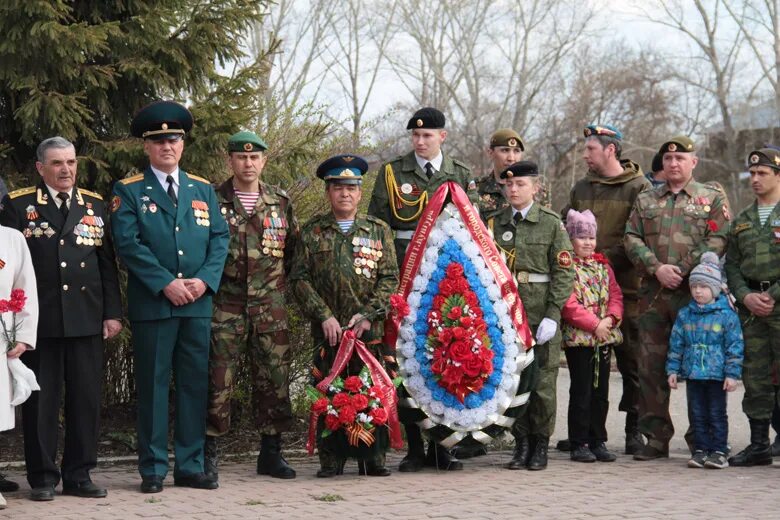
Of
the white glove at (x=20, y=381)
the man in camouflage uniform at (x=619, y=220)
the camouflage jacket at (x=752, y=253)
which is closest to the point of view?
the white glove at (x=20, y=381)

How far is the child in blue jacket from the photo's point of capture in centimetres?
784

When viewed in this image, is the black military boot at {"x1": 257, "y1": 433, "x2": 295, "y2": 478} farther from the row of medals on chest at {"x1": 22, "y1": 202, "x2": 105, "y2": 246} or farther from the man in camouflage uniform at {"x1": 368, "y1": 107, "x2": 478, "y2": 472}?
the row of medals on chest at {"x1": 22, "y1": 202, "x2": 105, "y2": 246}

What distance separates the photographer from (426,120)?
25.9 feet

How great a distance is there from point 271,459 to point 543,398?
188 cm

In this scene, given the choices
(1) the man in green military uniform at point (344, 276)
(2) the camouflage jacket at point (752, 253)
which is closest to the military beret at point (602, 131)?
(2) the camouflage jacket at point (752, 253)

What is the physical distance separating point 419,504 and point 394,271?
5.58 ft

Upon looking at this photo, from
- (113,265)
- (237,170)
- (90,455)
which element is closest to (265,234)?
(237,170)

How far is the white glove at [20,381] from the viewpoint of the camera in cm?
628

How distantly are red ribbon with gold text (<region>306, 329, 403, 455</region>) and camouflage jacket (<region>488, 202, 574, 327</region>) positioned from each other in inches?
44.7

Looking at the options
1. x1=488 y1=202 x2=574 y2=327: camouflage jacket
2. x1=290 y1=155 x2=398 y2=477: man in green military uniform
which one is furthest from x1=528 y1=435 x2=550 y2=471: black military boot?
x1=290 y1=155 x2=398 y2=477: man in green military uniform

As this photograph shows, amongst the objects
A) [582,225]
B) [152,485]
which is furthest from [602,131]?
[152,485]

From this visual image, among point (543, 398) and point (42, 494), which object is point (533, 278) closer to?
point (543, 398)

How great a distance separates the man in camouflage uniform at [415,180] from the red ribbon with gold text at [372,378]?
460 mm

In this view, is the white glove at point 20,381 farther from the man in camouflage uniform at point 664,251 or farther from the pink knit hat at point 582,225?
the man in camouflage uniform at point 664,251
